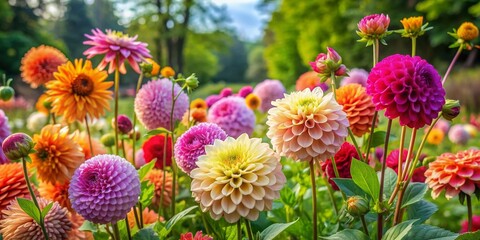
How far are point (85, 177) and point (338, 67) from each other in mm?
472

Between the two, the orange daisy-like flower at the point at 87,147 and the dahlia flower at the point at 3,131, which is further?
the orange daisy-like flower at the point at 87,147

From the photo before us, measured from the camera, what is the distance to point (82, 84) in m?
1.10

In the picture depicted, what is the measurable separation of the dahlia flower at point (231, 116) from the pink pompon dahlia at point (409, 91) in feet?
1.99

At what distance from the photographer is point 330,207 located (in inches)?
58.1

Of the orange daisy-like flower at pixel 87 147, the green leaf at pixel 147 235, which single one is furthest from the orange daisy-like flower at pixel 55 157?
the green leaf at pixel 147 235

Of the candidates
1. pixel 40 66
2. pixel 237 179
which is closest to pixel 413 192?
pixel 237 179

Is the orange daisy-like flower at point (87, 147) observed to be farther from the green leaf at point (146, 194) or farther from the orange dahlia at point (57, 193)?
the green leaf at point (146, 194)

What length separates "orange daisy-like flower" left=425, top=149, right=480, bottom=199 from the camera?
96 centimetres

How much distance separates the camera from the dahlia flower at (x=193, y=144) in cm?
82

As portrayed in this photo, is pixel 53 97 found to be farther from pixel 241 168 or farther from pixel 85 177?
pixel 241 168

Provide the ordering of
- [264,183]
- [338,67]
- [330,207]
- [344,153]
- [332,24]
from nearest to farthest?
[264,183] → [338,67] → [344,153] → [330,207] → [332,24]

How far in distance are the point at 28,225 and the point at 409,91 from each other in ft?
2.27

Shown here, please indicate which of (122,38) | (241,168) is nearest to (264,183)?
(241,168)

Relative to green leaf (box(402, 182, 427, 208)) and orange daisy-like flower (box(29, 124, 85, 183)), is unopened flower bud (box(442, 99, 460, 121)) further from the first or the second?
orange daisy-like flower (box(29, 124, 85, 183))
